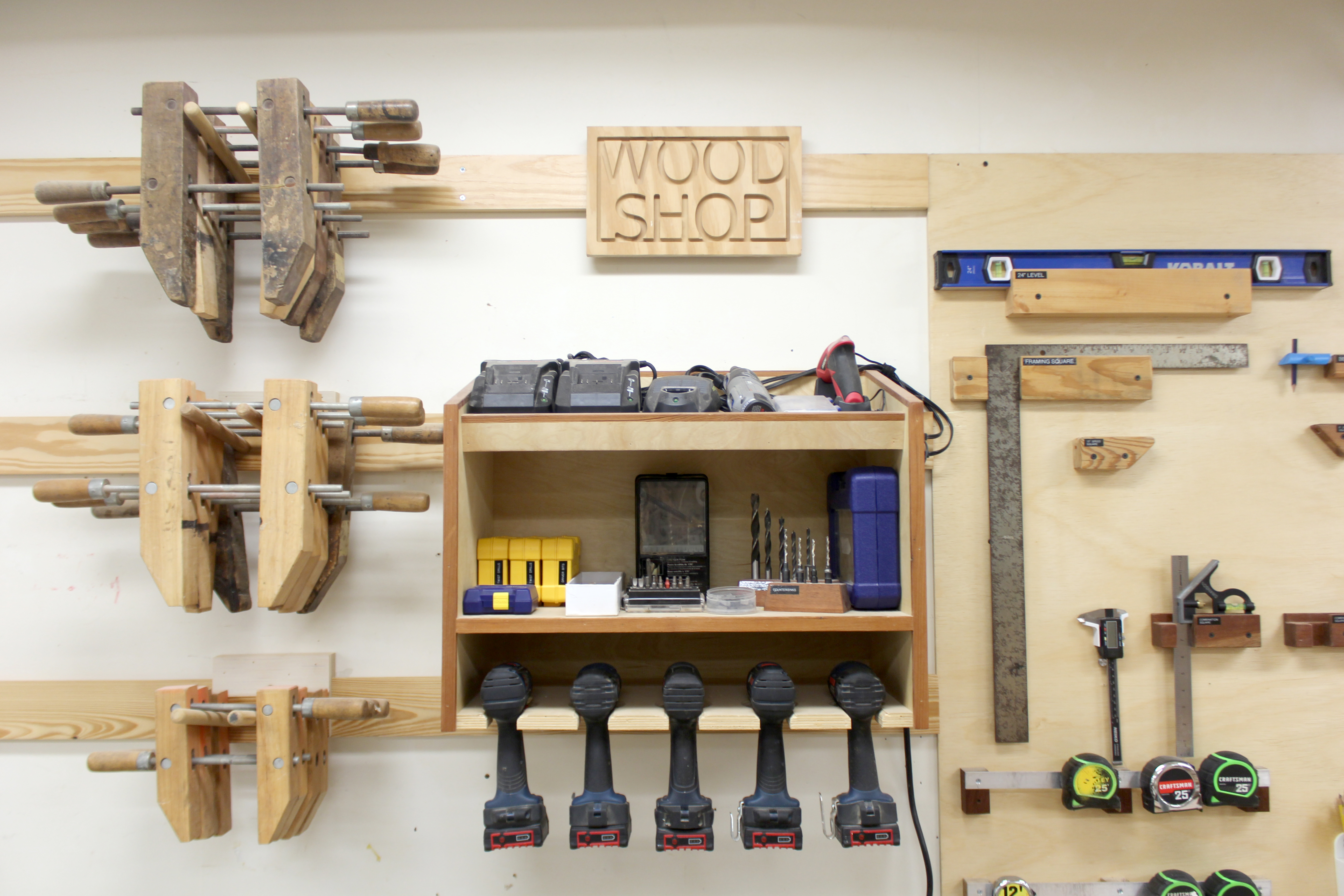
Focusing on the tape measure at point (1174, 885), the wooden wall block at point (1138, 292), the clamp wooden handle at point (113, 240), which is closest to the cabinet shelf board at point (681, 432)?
the wooden wall block at point (1138, 292)

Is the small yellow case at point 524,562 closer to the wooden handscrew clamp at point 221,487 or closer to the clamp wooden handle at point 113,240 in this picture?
the wooden handscrew clamp at point 221,487

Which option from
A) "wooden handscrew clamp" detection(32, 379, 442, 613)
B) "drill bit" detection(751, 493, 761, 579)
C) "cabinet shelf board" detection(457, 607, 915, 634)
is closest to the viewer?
"cabinet shelf board" detection(457, 607, 915, 634)

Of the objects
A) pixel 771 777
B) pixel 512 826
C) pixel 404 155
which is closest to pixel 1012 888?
pixel 771 777

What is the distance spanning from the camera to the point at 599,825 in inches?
47.4

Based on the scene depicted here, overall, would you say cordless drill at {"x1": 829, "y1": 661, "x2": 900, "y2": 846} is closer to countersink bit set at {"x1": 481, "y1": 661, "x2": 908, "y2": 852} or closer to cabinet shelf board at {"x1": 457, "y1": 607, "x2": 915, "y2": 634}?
countersink bit set at {"x1": 481, "y1": 661, "x2": 908, "y2": 852}

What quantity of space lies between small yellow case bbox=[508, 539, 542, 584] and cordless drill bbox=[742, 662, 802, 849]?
1.50 feet

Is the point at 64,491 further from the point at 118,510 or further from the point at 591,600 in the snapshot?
the point at 591,600

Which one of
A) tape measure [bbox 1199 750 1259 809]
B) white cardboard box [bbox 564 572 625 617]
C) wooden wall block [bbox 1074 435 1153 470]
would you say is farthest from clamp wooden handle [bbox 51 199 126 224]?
tape measure [bbox 1199 750 1259 809]

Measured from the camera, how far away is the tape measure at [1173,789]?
55.6 inches

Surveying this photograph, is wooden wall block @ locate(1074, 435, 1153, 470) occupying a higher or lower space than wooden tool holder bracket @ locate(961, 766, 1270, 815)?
higher

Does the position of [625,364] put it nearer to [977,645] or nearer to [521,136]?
[521,136]

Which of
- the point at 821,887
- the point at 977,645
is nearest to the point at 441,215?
the point at 977,645

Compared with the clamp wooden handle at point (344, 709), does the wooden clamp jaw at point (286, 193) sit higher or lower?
higher

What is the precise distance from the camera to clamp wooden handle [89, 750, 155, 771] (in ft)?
4.33
